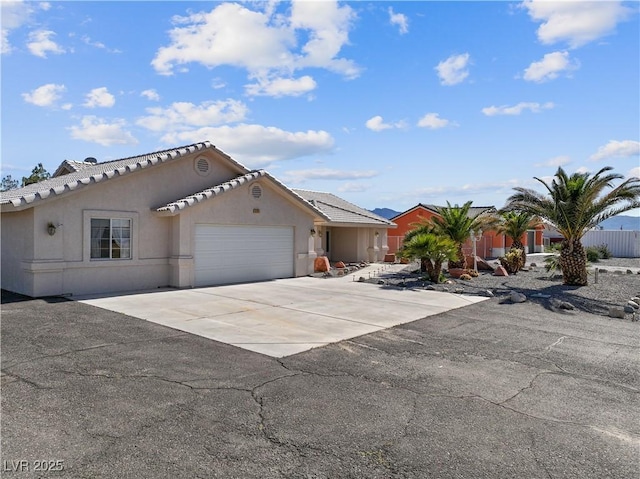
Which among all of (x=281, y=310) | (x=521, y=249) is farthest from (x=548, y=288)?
(x=281, y=310)

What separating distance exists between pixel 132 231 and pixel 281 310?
6.50 m

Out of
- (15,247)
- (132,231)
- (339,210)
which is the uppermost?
(339,210)

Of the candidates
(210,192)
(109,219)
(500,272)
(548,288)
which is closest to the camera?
(109,219)

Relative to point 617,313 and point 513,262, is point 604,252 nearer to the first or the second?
point 513,262

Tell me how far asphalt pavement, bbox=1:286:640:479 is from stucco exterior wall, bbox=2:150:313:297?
4.66 metres

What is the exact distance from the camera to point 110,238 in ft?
48.5

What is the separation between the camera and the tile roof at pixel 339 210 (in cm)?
2746

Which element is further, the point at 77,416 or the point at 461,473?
the point at 77,416

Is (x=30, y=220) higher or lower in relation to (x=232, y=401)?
higher

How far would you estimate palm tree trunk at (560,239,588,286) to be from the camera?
1766cm

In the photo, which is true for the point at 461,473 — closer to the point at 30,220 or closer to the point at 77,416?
the point at 77,416

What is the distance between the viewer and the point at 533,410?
18.5 ft

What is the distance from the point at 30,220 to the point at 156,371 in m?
9.05

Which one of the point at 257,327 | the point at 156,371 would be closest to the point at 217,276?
the point at 257,327
